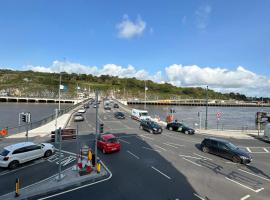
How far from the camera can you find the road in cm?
1162

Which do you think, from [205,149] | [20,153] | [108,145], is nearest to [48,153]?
[20,153]

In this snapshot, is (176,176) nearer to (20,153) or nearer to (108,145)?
(108,145)

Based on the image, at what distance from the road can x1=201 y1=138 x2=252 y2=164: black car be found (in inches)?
24.6

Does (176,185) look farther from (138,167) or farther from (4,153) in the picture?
(4,153)

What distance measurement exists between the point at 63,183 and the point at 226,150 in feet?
47.8

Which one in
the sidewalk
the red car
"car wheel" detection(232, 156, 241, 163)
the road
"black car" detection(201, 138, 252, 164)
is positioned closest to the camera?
the sidewalk

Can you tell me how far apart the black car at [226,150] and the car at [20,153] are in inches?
630

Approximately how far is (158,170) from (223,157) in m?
7.79

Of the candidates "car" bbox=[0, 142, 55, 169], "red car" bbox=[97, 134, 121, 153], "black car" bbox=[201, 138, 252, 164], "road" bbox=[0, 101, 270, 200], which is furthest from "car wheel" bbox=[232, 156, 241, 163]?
"car" bbox=[0, 142, 55, 169]

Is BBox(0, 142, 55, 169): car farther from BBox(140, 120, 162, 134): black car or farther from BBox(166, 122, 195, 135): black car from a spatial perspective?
BBox(166, 122, 195, 135): black car

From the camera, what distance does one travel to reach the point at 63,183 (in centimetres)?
1273

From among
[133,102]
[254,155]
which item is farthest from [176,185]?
[133,102]

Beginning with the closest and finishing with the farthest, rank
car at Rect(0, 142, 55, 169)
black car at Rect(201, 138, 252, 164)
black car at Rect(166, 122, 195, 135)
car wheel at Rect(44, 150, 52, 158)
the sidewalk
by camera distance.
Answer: the sidewalk < car at Rect(0, 142, 55, 169) < black car at Rect(201, 138, 252, 164) < car wheel at Rect(44, 150, 52, 158) < black car at Rect(166, 122, 195, 135)

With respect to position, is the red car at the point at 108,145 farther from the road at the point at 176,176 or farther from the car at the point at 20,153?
the car at the point at 20,153
